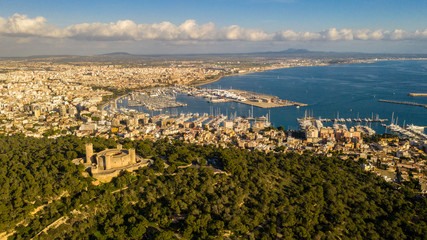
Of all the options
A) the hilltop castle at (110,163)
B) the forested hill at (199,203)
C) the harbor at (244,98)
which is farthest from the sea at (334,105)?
the hilltop castle at (110,163)

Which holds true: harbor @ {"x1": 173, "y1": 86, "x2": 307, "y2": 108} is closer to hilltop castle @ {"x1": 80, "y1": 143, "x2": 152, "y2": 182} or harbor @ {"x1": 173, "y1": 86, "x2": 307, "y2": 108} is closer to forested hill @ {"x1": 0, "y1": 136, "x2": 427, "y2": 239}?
forested hill @ {"x1": 0, "y1": 136, "x2": 427, "y2": 239}

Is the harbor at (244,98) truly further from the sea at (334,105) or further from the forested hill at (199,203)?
the forested hill at (199,203)

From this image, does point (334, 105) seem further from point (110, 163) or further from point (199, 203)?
point (110, 163)

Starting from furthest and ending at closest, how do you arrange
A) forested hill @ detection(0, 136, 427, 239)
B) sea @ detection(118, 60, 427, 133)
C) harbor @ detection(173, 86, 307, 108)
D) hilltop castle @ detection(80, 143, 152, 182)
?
1. harbor @ detection(173, 86, 307, 108)
2. sea @ detection(118, 60, 427, 133)
3. hilltop castle @ detection(80, 143, 152, 182)
4. forested hill @ detection(0, 136, 427, 239)

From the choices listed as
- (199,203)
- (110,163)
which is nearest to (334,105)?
(199,203)

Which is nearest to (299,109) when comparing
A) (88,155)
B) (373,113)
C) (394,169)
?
(373,113)

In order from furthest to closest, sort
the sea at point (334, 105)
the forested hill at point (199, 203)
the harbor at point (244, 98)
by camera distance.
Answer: the harbor at point (244, 98) < the sea at point (334, 105) < the forested hill at point (199, 203)

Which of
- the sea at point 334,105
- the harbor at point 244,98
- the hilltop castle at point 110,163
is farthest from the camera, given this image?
the harbor at point 244,98

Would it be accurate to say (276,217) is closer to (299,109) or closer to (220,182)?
(220,182)

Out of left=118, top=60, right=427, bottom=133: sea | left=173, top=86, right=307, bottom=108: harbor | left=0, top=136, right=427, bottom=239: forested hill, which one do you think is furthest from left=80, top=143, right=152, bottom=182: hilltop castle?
left=173, top=86, right=307, bottom=108: harbor
